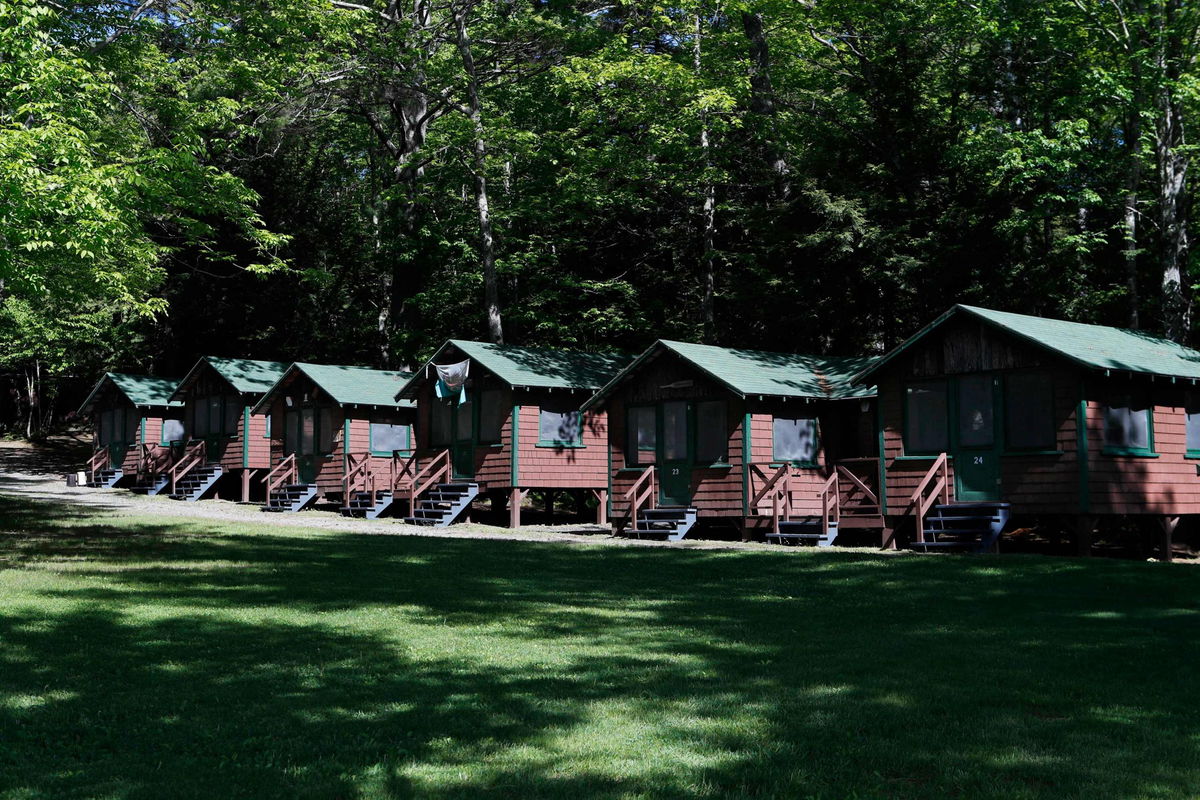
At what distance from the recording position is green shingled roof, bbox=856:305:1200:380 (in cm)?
2031

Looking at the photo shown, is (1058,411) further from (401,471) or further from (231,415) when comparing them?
(231,415)

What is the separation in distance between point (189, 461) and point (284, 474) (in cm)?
573

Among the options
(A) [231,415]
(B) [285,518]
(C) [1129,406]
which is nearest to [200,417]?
(A) [231,415]

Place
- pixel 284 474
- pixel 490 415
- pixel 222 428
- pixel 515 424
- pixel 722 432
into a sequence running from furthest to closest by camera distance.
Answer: pixel 222 428 < pixel 284 474 < pixel 490 415 < pixel 515 424 < pixel 722 432

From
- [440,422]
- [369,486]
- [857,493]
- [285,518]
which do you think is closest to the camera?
[857,493]

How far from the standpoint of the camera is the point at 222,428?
3950 centimetres

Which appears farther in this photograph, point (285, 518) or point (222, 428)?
point (222, 428)

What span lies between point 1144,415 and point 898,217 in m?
12.5

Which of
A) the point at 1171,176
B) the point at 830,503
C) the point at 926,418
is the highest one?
the point at 1171,176

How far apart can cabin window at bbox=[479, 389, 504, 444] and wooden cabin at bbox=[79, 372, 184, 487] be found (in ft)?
50.5

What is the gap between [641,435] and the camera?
89.1 ft

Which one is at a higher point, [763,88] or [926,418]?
[763,88]

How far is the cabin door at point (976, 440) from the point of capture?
2141 cm

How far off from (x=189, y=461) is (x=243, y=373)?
335 centimetres
